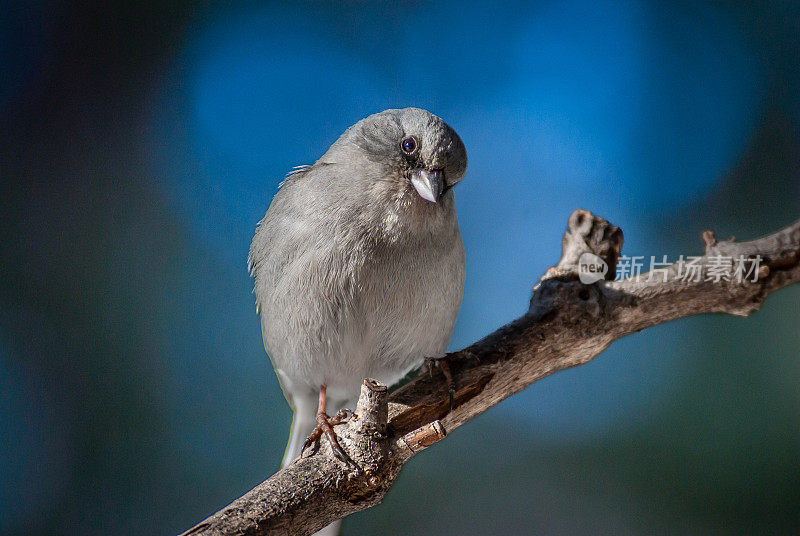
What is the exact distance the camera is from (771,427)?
2145 mm

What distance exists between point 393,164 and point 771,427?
1.70 m

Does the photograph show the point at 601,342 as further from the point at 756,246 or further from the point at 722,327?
the point at 722,327

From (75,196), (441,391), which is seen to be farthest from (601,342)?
(75,196)

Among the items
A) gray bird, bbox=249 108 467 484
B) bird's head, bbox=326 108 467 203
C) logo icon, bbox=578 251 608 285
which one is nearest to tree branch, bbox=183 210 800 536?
logo icon, bbox=578 251 608 285

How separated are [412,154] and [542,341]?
0.63 m

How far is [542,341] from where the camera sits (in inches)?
65.5

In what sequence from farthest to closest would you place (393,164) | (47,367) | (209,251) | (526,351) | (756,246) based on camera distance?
1. (209,251)
2. (47,367)
3. (756,246)
4. (526,351)
5. (393,164)

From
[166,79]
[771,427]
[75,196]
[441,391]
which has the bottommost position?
[771,427]

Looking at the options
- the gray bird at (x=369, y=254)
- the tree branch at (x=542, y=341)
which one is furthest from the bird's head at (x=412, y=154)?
the tree branch at (x=542, y=341)

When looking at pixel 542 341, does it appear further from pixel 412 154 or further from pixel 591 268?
pixel 412 154

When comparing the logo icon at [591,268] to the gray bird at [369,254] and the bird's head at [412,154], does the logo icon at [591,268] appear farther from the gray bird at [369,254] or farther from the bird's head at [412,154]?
the bird's head at [412,154]

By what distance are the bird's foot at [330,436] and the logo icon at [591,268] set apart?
82cm

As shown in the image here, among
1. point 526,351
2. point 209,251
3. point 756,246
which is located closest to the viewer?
point 526,351

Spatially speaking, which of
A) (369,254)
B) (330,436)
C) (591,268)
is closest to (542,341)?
(591,268)
